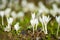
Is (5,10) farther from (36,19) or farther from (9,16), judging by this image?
(36,19)

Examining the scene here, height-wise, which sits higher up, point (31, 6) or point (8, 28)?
point (31, 6)

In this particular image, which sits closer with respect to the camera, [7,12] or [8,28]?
[8,28]

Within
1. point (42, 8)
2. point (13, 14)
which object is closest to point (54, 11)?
point (42, 8)

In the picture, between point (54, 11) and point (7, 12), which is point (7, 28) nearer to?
point (7, 12)

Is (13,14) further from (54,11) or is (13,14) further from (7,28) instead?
(54,11)

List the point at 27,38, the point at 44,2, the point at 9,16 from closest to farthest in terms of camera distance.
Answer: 1. the point at 27,38
2. the point at 9,16
3. the point at 44,2

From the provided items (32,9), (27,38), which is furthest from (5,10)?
(27,38)

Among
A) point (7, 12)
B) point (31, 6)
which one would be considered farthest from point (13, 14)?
point (31, 6)

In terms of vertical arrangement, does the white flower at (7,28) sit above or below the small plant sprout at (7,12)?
below

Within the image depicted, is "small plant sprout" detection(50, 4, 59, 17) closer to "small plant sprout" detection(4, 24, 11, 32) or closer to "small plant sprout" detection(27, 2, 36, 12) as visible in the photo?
"small plant sprout" detection(27, 2, 36, 12)

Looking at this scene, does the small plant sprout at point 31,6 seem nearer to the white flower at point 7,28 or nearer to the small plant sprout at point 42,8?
the small plant sprout at point 42,8

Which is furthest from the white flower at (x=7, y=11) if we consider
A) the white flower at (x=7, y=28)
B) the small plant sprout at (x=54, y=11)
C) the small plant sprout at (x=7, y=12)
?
the small plant sprout at (x=54, y=11)
